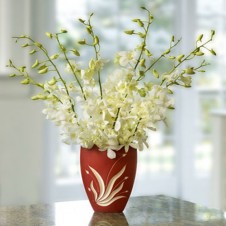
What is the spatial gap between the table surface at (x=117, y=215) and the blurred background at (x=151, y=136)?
207 centimetres

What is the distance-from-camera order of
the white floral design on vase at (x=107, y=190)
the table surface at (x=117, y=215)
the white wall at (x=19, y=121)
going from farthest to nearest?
1. the white wall at (x=19, y=121)
2. the white floral design on vase at (x=107, y=190)
3. the table surface at (x=117, y=215)

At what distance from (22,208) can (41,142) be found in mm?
2422

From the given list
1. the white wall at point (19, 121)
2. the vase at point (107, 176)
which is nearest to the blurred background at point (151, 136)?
the white wall at point (19, 121)

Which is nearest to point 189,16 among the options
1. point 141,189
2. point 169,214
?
point 141,189

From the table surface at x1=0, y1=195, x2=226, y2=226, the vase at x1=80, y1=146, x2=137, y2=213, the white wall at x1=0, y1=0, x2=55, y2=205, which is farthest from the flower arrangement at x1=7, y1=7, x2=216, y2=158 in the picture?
the white wall at x1=0, y1=0, x2=55, y2=205

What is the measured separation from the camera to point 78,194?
5098 millimetres

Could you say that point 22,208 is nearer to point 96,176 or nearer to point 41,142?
point 96,176

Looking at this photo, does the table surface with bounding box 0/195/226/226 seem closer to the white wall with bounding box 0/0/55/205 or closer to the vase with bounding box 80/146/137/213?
the vase with bounding box 80/146/137/213

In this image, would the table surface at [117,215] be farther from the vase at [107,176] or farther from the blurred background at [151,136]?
the blurred background at [151,136]

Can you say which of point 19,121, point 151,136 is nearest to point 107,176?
point 19,121

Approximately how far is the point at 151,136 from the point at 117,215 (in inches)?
135

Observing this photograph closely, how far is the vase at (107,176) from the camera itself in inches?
84.0

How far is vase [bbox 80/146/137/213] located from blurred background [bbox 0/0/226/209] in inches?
86.2

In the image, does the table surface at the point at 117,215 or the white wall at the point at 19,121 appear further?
the white wall at the point at 19,121
